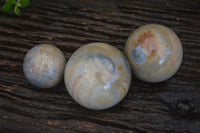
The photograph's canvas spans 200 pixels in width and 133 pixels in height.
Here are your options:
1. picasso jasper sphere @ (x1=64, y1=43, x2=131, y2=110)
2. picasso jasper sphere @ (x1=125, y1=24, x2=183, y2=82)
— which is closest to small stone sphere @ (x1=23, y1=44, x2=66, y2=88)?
picasso jasper sphere @ (x1=64, y1=43, x2=131, y2=110)

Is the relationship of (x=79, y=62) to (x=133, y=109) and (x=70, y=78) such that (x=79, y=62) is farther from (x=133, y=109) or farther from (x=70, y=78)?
(x=133, y=109)

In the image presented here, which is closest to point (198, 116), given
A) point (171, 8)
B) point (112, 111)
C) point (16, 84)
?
point (112, 111)

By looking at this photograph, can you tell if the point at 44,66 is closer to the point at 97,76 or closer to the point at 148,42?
the point at 97,76

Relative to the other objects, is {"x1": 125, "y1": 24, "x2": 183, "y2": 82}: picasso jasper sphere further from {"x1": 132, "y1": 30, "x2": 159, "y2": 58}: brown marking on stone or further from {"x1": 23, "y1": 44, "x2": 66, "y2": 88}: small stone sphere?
{"x1": 23, "y1": 44, "x2": 66, "y2": 88}: small stone sphere

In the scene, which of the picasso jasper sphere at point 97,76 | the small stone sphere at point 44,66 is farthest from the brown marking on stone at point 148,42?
the small stone sphere at point 44,66

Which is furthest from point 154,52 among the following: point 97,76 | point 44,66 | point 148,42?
point 44,66

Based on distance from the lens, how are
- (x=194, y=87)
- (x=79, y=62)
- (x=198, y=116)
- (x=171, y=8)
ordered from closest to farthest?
1. (x=79, y=62)
2. (x=198, y=116)
3. (x=194, y=87)
4. (x=171, y=8)
